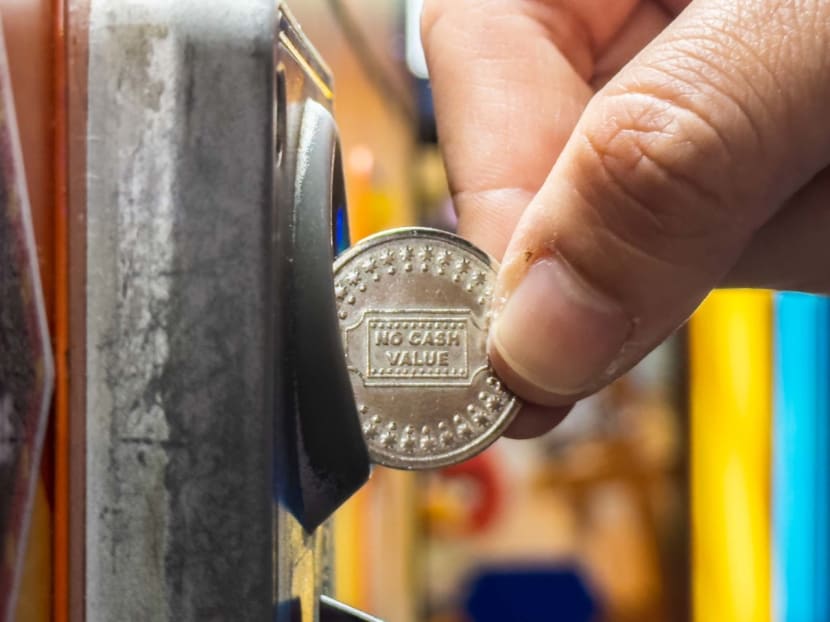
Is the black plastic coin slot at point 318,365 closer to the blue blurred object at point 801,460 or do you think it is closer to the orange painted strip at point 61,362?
the orange painted strip at point 61,362

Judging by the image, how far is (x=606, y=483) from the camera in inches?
145

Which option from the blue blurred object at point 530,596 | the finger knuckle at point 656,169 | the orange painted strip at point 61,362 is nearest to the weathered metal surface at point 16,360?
the orange painted strip at point 61,362

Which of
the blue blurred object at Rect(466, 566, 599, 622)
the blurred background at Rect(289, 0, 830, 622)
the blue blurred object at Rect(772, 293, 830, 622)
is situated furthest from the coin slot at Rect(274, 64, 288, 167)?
the blue blurred object at Rect(466, 566, 599, 622)

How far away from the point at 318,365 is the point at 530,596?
353 cm

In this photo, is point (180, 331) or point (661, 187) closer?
point (180, 331)

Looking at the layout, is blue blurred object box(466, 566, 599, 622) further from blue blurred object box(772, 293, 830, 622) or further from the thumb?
the thumb

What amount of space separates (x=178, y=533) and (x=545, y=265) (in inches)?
13.1

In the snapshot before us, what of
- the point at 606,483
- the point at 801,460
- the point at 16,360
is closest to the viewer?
the point at 16,360

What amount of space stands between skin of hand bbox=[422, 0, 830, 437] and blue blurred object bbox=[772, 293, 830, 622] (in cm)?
181

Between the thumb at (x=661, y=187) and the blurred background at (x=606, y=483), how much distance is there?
87cm

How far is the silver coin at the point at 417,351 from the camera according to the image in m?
0.65

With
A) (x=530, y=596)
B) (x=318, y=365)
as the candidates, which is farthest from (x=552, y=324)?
(x=530, y=596)

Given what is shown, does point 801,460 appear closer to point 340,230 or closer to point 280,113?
point 340,230

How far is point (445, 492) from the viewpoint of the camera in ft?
13.0
